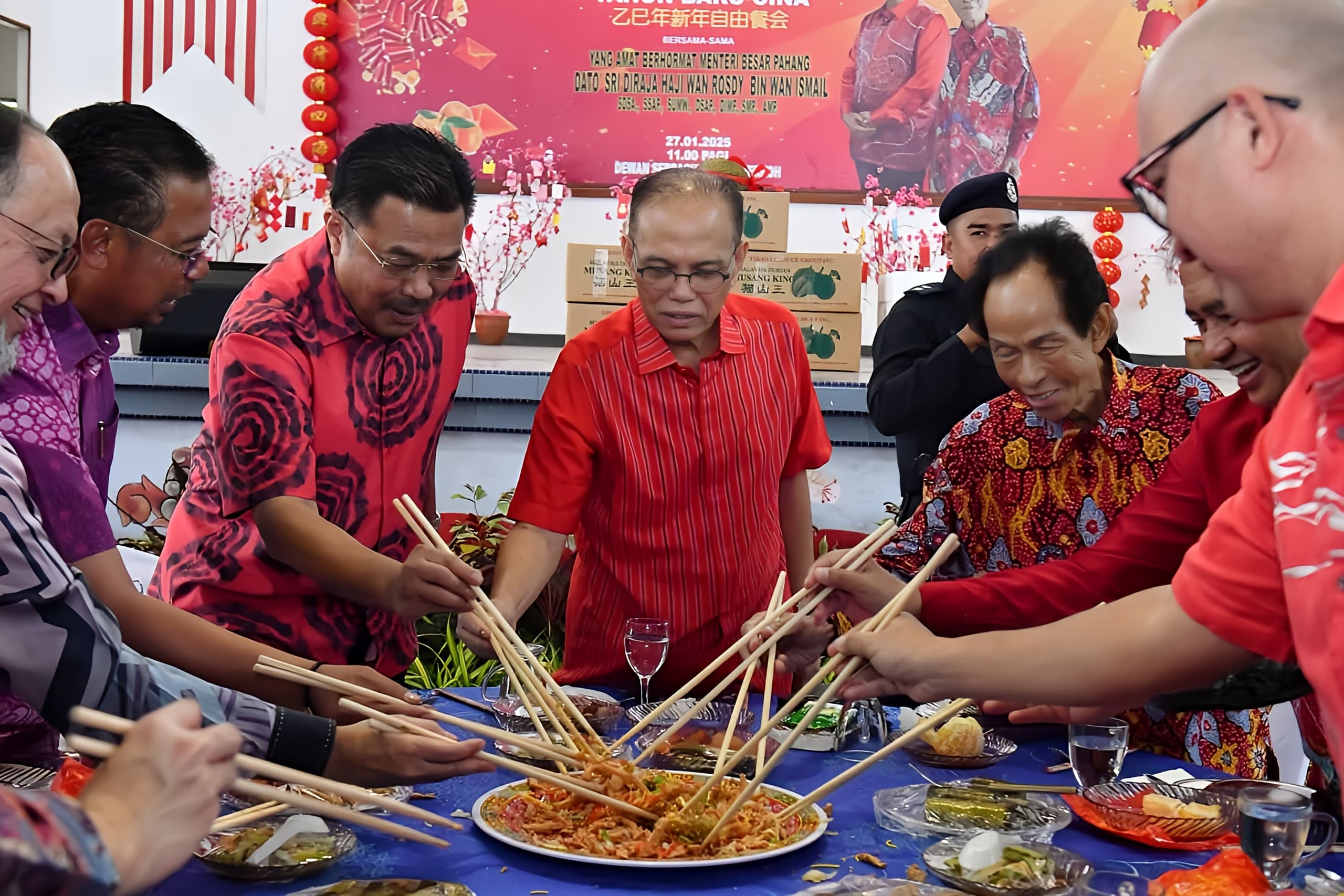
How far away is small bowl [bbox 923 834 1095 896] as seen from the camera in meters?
1.29

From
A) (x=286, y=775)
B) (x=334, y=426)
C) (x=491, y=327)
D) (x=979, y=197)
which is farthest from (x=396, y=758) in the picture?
(x=491, y=327)

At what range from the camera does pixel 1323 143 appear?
3.34ft

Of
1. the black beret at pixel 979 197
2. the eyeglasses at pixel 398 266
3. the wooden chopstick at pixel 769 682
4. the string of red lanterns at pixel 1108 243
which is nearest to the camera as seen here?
the wooden chopstick at pixel 769 682

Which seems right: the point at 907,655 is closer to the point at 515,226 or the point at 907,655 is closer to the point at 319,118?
the point at 515,226

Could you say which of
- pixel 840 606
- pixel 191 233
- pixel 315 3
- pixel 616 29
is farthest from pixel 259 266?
pixel 840 606

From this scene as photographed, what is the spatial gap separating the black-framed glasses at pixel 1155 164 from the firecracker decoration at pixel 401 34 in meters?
5.39

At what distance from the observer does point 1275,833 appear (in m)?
1.27

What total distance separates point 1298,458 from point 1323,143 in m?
0.27

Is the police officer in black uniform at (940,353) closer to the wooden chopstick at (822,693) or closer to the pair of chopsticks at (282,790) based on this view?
the wooden chopstick at (822,693)

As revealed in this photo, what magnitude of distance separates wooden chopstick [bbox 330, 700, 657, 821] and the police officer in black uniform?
1685 millimetres

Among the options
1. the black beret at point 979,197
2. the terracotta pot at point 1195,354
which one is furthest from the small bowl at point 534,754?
the terracotta pot at point 1195,354

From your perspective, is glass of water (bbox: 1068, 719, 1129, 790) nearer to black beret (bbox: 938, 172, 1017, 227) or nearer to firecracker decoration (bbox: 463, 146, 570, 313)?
black beret (bbox: 938, 172, 1017, 227)

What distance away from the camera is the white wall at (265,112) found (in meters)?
6.16

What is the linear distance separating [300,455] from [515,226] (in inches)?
165
